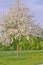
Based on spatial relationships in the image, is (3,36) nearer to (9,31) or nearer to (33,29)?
(9,31)

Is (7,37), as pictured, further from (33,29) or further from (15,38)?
(33,29)

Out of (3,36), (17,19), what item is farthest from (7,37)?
(17,19)

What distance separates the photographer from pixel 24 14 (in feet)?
112

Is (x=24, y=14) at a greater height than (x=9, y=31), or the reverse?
(x=24, y=14)

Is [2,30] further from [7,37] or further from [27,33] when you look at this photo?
[27,33]

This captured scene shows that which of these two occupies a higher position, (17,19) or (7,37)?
(17,19)

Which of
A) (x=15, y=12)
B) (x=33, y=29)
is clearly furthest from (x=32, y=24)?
(x=15, y=12)

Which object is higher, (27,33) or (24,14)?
(24,14)

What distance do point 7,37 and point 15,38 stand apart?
3.60 ft

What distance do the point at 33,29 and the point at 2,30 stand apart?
4.25 m

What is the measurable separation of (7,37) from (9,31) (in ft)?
3.51

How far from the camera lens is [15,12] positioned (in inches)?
1352

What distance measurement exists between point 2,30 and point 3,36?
855 millimetres

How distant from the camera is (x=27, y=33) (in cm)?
3384
